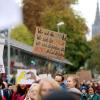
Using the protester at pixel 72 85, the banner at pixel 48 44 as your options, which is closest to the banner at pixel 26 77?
the protester at pixel 72 85

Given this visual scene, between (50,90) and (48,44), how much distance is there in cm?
1699

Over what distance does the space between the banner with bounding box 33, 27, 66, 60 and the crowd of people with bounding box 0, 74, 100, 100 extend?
5.45m

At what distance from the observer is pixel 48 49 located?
66.9 ft

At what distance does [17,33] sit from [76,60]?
1678 cm

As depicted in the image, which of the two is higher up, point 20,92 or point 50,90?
point 50,90

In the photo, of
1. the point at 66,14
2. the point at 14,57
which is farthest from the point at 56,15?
the point at 14,57

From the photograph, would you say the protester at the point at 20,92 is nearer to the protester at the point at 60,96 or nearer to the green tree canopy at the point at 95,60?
the protester at the point at 60,96

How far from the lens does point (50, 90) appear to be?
3549mm

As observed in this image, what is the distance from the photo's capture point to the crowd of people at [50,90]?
3.19 m

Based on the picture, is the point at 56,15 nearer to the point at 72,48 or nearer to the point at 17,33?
the point at 72,48

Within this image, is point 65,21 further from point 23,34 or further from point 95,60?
point 95,60

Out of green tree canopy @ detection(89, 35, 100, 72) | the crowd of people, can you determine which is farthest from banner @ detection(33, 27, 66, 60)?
green tree canopy @ detection(89, 35, 100, 72)

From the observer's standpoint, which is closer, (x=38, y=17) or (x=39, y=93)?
(x=39, y=93)

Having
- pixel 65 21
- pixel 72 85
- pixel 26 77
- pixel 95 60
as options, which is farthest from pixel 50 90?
pixel 95 60
